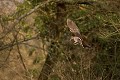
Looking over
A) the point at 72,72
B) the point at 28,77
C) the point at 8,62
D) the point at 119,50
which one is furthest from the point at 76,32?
the point at 8,62

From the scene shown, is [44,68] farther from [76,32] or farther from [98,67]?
[76,32]

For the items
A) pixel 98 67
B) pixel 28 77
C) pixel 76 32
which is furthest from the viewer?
pixel 98 67

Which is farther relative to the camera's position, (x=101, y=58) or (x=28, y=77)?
(x=101, y=58)

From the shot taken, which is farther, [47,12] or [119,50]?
[47,12]

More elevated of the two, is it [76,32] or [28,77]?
[76,32]

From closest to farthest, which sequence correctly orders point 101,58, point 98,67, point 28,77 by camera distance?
1. point 28,77
2. point 98,67
3. point 101,58

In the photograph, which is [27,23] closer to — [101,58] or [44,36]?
[44,36]

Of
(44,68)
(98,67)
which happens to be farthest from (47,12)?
(98,67)

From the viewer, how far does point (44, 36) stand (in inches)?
313

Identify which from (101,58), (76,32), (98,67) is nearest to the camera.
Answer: (76,32)

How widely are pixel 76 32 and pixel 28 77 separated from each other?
1101 mm

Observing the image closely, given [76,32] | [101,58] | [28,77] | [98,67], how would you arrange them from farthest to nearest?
[101,58], [98,67], [28,77], [76,32]

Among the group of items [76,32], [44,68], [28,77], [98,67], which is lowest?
[44,68]

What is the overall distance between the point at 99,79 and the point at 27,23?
2543 millimetres
